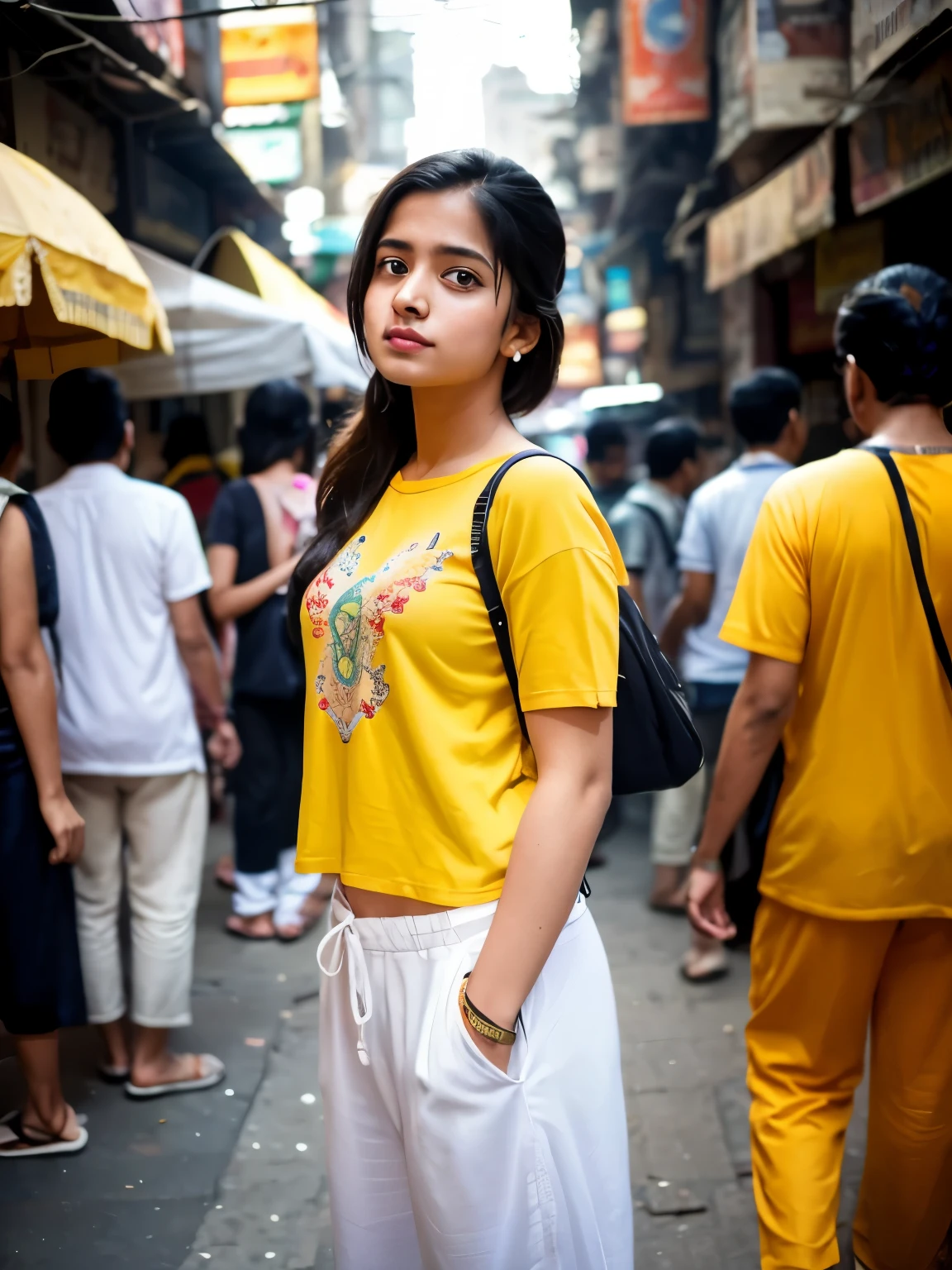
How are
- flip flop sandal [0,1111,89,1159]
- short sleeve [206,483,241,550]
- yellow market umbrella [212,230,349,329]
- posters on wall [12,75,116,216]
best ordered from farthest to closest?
yellow market umbrella [212,230,349,329] → short sleeve [206,483,241,550] → flip flop sandal [0,1111,89,1159] → posters on wall [12,75,116,216]

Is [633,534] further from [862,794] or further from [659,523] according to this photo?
[862,794]

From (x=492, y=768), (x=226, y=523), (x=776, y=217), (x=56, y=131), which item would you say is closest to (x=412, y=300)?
(x=492, y=768)

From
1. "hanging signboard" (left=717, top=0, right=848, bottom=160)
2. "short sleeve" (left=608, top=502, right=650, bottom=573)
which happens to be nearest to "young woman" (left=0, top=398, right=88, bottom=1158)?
"hanging signboard" (left=717, top=0, right=848, bottom=160)

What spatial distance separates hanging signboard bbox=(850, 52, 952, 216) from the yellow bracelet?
2.82 meters

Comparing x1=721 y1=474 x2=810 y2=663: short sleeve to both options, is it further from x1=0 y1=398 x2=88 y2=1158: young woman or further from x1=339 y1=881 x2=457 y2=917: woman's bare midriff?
x1=0 y1=398 x2=88 y2=1158: young woman

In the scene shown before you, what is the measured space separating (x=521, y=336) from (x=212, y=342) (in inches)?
169

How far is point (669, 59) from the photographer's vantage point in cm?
916

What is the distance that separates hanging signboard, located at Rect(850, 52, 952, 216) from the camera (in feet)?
12.9

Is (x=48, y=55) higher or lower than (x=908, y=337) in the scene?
higher

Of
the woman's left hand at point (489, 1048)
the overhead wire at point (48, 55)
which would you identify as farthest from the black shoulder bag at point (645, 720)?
the overhead wire at point (48, 55)

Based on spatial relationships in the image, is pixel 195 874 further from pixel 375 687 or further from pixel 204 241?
pixel 204 241

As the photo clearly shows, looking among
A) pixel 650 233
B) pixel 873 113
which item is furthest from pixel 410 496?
pixel 650 233

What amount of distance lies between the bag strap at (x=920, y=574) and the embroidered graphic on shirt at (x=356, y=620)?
117cm

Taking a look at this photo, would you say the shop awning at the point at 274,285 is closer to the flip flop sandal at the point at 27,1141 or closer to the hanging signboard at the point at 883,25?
the hanging signboard at the point at 883,25
